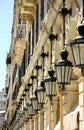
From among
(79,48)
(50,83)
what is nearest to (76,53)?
(79,48)

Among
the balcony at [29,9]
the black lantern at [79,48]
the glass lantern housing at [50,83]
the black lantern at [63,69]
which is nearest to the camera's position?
the black lantern at [79,48]

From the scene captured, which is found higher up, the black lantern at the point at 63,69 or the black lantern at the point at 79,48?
the black lantern at the point at 79,48

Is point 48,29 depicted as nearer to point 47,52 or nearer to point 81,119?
point 47,52

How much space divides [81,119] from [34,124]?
38.8 ft

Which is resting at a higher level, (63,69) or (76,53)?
(76,53)

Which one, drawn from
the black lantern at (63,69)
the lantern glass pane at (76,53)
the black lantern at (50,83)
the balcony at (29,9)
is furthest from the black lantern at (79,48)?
the balcony at (29,9)

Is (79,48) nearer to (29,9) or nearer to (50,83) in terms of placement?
(50,83)

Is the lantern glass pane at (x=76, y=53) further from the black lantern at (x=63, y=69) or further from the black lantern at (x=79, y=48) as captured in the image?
the black lantern at (x=63, y=69)

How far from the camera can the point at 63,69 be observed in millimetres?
9180

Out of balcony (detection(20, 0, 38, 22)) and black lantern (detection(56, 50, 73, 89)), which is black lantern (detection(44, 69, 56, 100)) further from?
balcony (detection(20, 0, 38, 22))

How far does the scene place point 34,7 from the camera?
26.7 m

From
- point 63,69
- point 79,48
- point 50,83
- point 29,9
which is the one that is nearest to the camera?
point 79,48

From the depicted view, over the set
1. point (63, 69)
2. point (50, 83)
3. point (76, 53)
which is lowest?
point (50, 83)

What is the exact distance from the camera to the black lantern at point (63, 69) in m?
9.12
